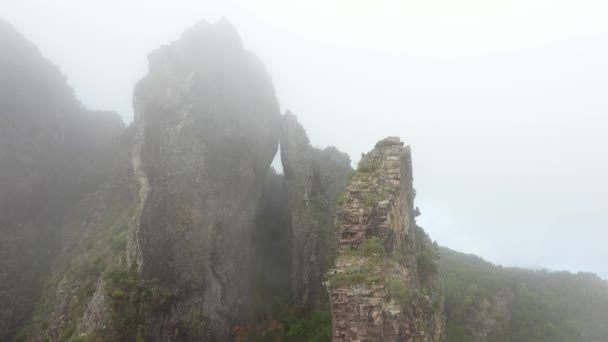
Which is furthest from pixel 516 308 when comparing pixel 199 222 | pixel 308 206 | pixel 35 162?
pixel 35 162

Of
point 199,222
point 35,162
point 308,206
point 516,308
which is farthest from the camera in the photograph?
point 516,308

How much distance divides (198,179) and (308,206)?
9383 mm

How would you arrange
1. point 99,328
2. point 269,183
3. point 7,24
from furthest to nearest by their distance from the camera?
point 7,24 < point 269,183 < point 99,328

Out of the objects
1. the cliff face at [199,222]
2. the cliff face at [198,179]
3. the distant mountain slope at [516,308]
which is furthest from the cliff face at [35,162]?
the distant mountain slope at [516,308]

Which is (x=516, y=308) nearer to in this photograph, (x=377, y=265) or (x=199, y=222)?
(x=199, y=222)

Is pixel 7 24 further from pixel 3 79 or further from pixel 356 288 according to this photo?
pixel 356 288

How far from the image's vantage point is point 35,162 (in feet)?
130

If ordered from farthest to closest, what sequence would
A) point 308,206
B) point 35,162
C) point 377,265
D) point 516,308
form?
1. point 516,308
2. point 35,162
3. point 308,206
4. point 377,265

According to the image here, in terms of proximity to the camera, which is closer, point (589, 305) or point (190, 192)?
point (190, 192)

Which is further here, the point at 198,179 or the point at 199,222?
the point at 198,179

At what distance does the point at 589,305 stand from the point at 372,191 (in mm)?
44823

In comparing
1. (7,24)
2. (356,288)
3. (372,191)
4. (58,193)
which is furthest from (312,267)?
(7,24)

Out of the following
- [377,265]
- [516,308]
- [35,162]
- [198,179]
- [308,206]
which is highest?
[35,162]

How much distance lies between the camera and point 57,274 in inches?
1246
